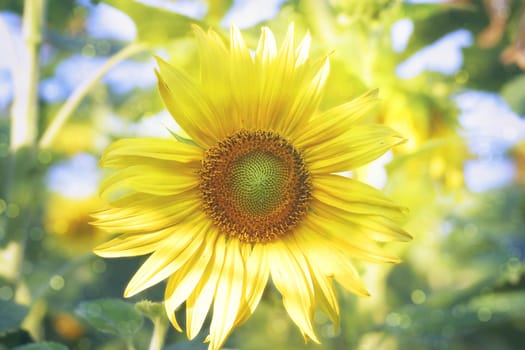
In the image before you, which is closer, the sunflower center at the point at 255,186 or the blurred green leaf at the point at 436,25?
the sunflower center at the point at 255,186

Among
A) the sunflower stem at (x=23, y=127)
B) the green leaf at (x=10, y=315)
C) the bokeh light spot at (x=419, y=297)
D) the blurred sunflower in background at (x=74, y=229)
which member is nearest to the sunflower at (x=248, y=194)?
the green leaf at (x=10, y=315)

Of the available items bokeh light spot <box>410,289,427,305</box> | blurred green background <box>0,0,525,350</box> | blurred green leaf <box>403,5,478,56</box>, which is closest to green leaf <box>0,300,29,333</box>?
blurred green background <box>0,0,525,350</box>

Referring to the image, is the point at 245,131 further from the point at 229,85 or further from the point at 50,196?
the point at 50,196

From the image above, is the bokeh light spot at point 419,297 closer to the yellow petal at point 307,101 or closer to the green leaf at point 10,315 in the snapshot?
the yellow petal at point 307,101

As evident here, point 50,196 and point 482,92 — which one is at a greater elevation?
point 482,92

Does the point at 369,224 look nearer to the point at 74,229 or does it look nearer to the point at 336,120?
the point at 336,120

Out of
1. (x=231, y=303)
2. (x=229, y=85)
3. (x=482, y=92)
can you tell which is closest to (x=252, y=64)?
(x=229, y=85)

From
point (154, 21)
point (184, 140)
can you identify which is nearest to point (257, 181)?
point (184, 140)
